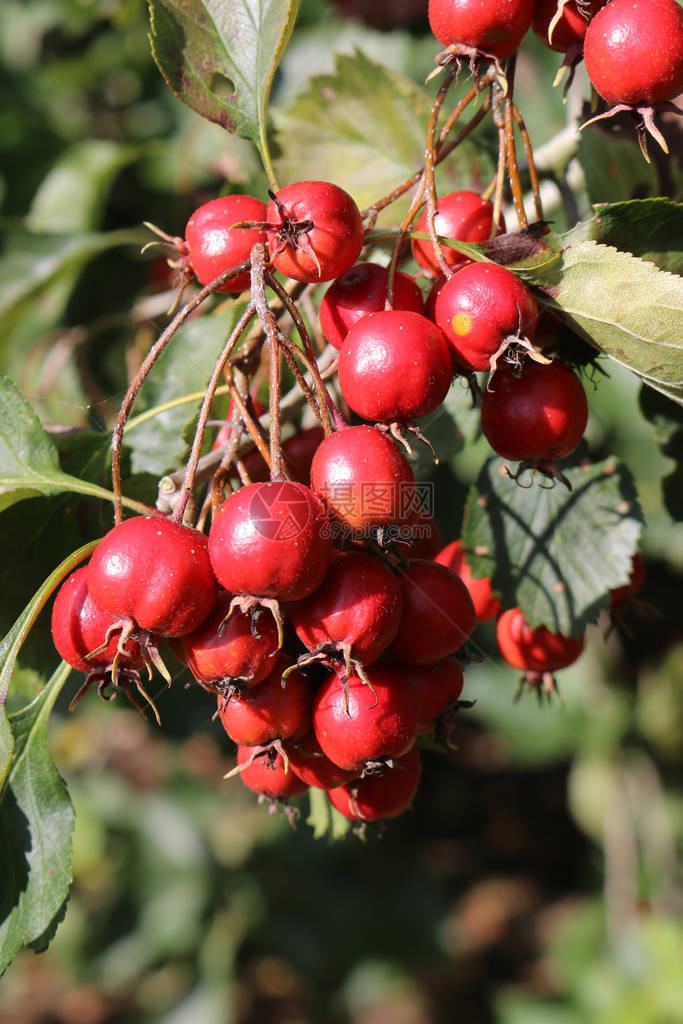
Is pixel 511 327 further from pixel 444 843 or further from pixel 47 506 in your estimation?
pixel 444 843

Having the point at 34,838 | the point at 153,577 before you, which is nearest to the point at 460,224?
the point at 153,577

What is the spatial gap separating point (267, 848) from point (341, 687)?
3796 mm

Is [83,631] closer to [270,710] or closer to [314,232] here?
[270,710]

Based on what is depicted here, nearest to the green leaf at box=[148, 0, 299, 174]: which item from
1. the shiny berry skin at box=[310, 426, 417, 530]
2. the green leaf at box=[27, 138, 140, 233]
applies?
the shiny berry skin at box=[310, 426, 417, 530]

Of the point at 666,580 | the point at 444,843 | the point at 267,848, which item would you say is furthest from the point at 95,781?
the point at 666,580

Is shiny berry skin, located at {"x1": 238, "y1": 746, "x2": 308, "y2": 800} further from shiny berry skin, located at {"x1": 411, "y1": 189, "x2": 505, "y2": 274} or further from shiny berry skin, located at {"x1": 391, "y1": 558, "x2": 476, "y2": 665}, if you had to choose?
shiny berry skin, located at {"x1": 411, "y1": 189, "x2": 505, "y2": 274}

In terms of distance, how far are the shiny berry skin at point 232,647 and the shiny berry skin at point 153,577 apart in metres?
0.03

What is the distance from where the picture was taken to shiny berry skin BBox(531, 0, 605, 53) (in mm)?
1128

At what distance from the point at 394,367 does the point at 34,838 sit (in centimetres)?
85

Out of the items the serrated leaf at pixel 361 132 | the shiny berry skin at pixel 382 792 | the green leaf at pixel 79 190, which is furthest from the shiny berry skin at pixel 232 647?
the green leaf at pixel 79 190

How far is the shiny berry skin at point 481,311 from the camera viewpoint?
3.27 feet

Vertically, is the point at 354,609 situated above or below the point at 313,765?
above

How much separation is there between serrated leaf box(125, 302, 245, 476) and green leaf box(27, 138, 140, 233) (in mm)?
1281

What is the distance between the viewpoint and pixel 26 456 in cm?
134
